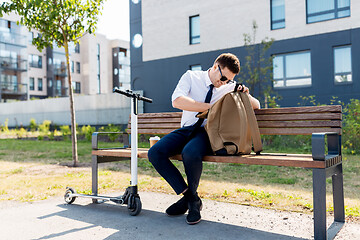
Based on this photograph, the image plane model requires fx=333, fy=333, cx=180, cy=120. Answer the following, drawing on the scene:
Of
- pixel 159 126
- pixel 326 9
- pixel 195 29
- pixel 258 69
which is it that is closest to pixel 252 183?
pixel 159 126

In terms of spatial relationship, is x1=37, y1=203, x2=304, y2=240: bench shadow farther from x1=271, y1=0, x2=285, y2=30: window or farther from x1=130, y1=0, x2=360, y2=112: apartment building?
x1=271, y1=0, x2=285, y2=30: window

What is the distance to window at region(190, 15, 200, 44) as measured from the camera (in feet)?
57.9

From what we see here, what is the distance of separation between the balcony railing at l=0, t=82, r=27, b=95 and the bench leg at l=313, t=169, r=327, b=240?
135ft

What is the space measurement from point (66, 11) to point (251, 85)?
807 cm

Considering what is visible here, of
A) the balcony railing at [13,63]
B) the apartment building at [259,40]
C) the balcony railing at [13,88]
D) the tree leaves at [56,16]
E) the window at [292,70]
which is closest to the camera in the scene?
the tree leaves at [56,16]

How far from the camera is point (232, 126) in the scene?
3.06 meters

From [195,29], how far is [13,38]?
1126 inches

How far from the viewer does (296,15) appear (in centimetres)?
1462

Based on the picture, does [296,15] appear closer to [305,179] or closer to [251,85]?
[251,85]

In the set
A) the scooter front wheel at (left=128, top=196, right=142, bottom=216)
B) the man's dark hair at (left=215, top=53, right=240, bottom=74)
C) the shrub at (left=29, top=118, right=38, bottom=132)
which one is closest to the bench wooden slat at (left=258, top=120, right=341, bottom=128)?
the man's dark hair at (left=215, top=53, right=240, bottom=74)

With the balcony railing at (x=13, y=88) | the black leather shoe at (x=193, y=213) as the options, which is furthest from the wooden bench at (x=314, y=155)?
the balcony railing at (x=13, y=88)

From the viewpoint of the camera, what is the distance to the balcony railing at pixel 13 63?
3769 centimetres

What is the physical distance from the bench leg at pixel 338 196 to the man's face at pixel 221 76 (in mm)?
1312

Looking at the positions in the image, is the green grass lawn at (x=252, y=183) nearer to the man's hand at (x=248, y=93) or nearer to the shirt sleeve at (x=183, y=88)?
the man's hand at (x=248, y=93)
